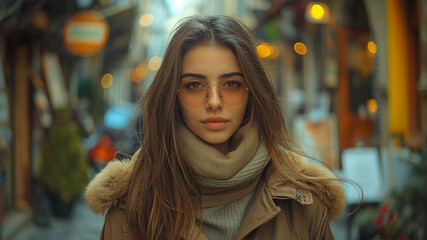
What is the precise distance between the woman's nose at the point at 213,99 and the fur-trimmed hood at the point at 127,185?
0.37 m

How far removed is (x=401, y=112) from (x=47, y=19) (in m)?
6.49

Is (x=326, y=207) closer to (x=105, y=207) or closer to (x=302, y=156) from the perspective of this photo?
(x=302, y=156)

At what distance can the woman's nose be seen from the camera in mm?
1894

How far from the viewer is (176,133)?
6.57 ft

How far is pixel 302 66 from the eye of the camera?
16.1m

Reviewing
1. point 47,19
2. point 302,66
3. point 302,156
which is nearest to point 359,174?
point 302,156

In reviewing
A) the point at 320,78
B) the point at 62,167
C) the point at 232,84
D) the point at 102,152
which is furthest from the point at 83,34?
the point at 232,84

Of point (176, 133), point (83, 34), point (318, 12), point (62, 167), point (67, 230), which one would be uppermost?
point (318, 12)

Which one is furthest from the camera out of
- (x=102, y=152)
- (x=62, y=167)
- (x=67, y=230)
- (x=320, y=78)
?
(x=320, y=78)

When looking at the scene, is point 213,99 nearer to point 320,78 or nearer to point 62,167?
point 62,167

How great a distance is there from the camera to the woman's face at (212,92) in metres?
1.91

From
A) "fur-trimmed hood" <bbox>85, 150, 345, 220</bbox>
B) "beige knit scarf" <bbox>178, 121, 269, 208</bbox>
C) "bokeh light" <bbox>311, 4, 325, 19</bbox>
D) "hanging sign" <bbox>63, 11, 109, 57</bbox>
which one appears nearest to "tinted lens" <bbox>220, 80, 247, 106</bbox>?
"beige knit scarf" <bbox>178, 121, 269, 208</bbox>

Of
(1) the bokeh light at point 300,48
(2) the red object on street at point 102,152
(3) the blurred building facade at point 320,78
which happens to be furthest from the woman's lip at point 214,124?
(1) the bokeh light at point 300,48

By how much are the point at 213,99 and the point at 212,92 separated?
0.03m
